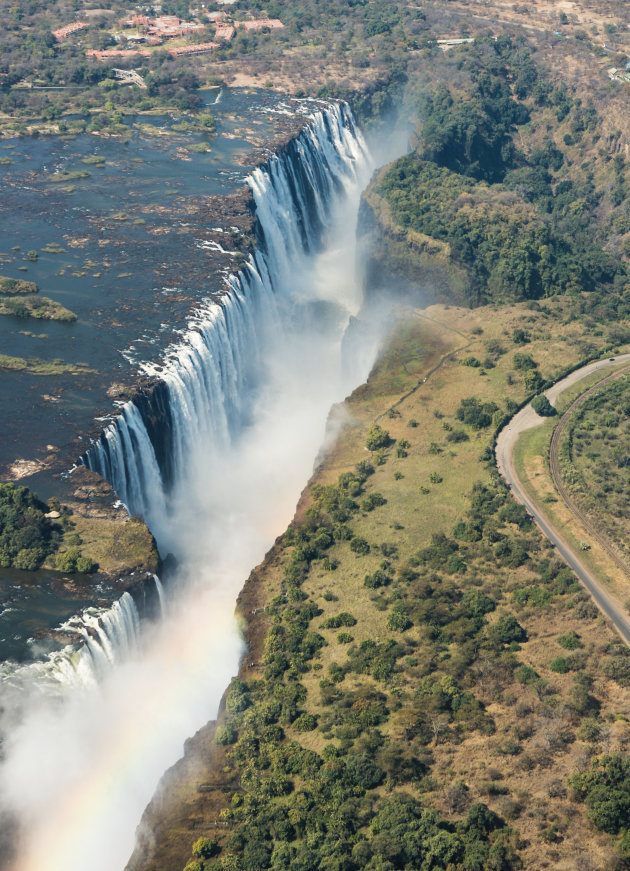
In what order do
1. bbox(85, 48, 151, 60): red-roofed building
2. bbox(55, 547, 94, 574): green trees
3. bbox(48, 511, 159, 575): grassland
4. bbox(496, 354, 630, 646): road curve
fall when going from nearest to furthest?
bbox(55, 547, 94, 574): green trees < bbox(48, 511, 159, 575): grassland < bbox(496, 354, 630, 646): road curve < bbox(85, 48, 151, 60): red-roofed building

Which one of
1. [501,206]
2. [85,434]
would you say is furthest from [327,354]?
[85,434]

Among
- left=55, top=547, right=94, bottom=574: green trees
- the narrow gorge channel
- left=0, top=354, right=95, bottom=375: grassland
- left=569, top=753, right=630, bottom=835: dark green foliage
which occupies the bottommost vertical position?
the narrow gorge channel

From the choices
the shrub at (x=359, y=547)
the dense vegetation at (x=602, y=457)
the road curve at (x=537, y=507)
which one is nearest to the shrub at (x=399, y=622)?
the shrub at (x=359, y=547)

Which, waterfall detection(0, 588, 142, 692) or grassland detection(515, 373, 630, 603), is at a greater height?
waterfall detection(0, 588, 142, 692)

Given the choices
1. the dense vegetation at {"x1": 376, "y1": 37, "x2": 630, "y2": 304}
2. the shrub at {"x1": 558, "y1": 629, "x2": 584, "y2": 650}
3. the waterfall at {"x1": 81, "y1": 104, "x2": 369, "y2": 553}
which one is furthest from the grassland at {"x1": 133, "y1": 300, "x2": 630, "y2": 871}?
the dense vegetation at {"x1": 376, "y1": 37, "x2": 630, "y2": 304}

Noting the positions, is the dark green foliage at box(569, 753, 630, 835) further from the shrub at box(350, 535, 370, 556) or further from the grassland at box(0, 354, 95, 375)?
the grassland at box(0, 354, 95, 375)

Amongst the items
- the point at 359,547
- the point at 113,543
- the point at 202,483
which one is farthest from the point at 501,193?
the point at 113,543

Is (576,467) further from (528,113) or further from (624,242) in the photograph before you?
(528,113)
